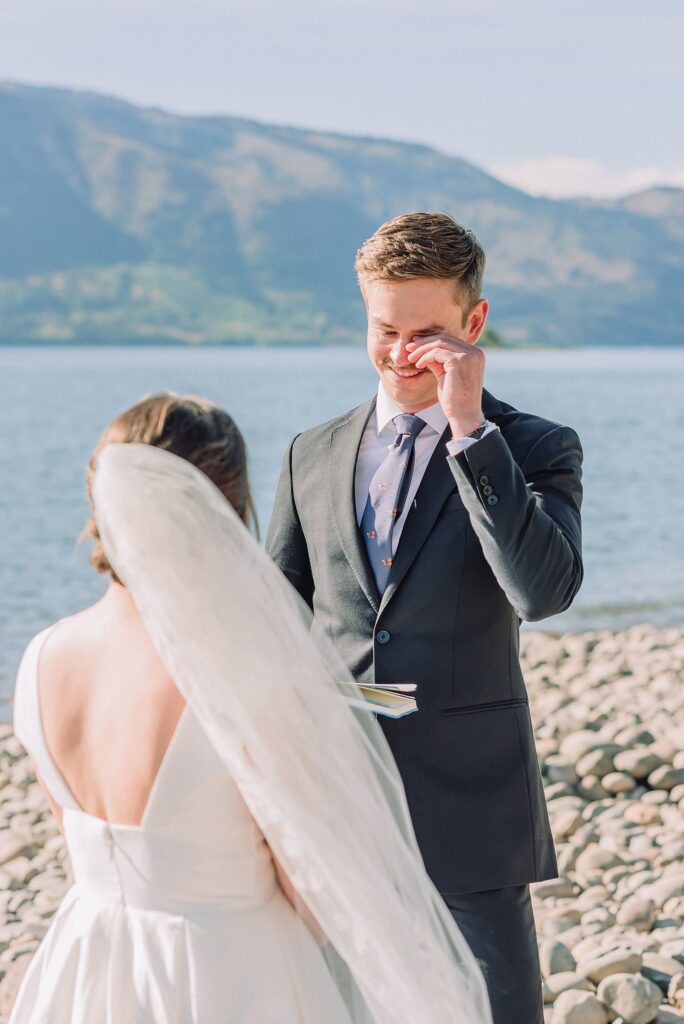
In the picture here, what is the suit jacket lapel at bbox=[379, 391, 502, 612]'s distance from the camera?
2621mm

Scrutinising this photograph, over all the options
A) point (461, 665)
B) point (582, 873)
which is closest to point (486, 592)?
point (461, 665)

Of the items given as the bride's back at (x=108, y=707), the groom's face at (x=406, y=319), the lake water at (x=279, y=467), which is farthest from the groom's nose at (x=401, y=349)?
the bride's back at (x=108, y=707)

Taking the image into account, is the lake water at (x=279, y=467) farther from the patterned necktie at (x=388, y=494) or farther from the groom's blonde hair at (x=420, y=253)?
the groom's blonde hair at (x=420, y=253)

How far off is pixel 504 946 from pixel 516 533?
0.86m

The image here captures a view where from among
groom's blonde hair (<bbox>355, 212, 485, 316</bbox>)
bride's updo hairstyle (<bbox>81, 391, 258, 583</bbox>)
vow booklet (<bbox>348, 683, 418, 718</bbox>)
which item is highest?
groom's blonde hair (<bbox>355, 212, 485, 316</bbox>)

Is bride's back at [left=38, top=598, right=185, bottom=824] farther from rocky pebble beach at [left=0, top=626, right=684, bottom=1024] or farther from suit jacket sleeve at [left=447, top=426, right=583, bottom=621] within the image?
rocky pebble beach at [left=0, top=626, right=684, bottom=1024]

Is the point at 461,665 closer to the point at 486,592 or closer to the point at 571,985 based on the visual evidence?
the point at 486,592

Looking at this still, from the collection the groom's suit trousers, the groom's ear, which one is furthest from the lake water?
the groom's suit trousers

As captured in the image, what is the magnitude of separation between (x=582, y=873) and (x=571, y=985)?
1.55m

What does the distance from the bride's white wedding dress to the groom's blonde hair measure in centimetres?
109

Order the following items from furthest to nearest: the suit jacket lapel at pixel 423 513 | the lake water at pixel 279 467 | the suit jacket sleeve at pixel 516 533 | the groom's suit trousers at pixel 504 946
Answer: the lake water at pixel 279 467 → the suit jacket lapel at pixel 423 513 → the groom's suit trousers at pixel 504 946 → the suit jacket sleeve at pixel 516 533

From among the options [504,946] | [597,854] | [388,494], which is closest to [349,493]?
[388,494]

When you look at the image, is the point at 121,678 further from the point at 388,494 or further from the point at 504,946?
the point at 504,946

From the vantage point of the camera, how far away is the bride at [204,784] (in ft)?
6.10
